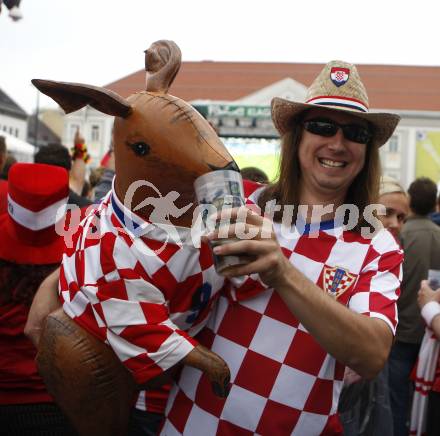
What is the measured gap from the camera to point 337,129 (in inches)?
66.9

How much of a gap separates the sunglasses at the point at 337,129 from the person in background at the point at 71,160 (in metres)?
2.10

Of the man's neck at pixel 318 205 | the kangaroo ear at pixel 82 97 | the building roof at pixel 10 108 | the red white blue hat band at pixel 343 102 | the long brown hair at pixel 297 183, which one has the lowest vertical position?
the man's neck at pixel 318 205

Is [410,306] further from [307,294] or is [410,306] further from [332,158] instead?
[307,294]

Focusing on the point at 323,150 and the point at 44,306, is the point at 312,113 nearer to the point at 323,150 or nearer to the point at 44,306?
the point at 323,150

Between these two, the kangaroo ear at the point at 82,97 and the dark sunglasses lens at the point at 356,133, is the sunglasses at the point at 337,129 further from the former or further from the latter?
the kangaroo ear at the point at 82,97

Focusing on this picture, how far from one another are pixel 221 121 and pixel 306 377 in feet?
48.0

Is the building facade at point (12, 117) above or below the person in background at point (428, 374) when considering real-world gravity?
above

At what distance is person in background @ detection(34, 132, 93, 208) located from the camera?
3835 millimetres

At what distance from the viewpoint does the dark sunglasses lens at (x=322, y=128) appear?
170 centimetres

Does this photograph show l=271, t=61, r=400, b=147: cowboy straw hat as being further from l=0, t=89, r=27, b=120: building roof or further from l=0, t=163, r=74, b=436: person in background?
l=0, t=89, r=27, b=120: building roof

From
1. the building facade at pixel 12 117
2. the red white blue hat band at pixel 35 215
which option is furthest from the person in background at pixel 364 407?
the building facade at pixel 12 117

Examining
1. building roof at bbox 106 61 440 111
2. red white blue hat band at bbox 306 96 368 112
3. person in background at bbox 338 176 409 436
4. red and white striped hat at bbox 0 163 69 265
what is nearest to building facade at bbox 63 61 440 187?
building roof at bbox 106 61 440 111

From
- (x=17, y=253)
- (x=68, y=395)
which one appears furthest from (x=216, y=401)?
(x=17, y=253)

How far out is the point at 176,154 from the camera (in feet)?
4.46
